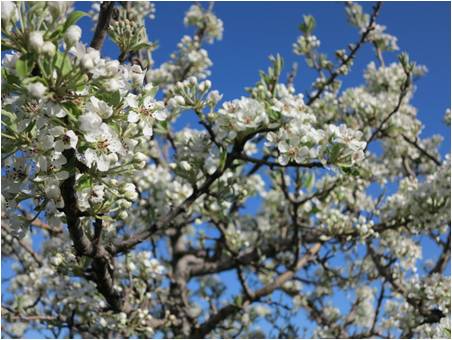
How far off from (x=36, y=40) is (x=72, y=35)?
140 millimetres

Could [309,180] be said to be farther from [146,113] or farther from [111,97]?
[111,97]

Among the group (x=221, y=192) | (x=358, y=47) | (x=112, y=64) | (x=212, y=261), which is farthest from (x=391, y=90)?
(x=112, y=64)

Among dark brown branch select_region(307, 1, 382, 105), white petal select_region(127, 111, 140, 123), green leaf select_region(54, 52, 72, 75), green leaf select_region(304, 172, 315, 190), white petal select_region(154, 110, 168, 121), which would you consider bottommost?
green leaf select_region(54, 52, 72, 75)

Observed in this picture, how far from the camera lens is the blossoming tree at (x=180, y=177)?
177 centimetres

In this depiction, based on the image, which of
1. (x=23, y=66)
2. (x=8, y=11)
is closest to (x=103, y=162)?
(x=23, y=66)

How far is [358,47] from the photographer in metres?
5.53

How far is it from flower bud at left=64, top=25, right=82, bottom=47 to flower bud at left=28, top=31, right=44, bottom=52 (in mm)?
102

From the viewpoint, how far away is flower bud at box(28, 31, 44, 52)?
1.57 m

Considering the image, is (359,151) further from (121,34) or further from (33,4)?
(33,4)

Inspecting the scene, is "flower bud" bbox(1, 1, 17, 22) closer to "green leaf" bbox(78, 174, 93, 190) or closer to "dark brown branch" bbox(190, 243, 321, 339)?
"green leaf" bbox(78, 174, 93, 190)

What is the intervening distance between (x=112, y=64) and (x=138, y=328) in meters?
2.81

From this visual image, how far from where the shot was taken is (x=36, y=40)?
5.14ft

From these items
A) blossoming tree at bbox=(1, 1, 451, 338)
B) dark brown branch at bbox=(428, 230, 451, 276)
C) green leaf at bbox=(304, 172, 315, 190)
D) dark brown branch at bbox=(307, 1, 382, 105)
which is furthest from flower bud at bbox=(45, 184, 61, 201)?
dark brown branch at bbox=(428, 230, 451, 276)

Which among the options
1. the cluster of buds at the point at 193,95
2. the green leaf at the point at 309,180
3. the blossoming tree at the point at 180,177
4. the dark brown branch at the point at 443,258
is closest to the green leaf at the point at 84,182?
the blossoming tree at the point at 180,177
